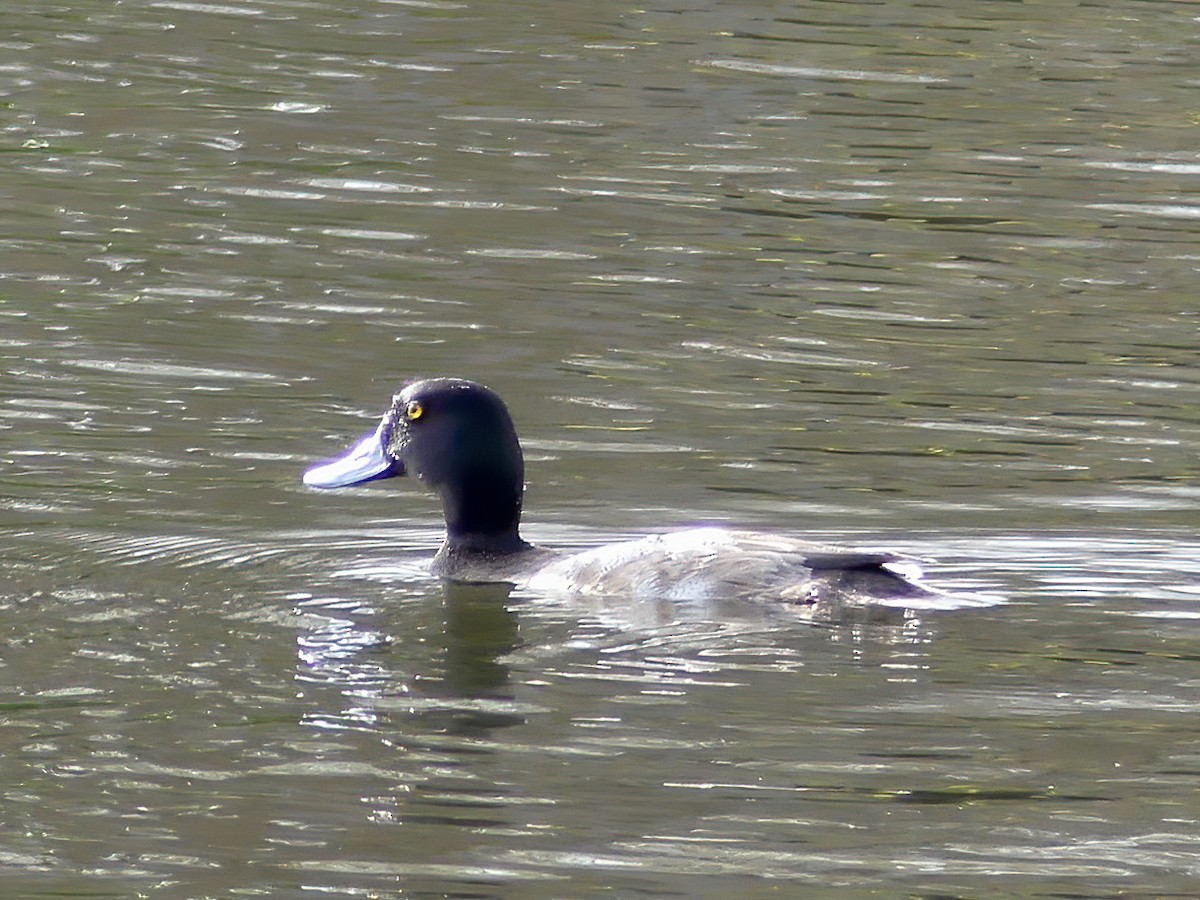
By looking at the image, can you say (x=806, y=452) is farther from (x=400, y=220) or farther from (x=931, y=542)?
(x=400, y=220)

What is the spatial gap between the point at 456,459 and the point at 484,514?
30cm

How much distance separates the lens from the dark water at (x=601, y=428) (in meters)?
6.91

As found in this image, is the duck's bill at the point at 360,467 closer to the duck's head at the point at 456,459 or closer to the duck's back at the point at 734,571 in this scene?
the duck's head at the point at 456,459

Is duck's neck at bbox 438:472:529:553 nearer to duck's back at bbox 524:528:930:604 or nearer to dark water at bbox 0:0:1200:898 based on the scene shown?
dark water at bbox 0:0:1200:898

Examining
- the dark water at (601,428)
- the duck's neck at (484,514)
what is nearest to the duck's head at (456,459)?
the duck's neck at (484,514)

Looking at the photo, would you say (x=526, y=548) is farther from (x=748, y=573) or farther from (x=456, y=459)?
(x=748, y=573)

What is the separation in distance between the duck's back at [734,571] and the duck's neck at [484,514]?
2.02 feet

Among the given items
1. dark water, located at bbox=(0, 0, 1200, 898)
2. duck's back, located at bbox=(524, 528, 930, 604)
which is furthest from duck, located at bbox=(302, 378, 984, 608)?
dark water, located at bbox=(0, 0, 1200, 898)

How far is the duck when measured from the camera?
880 centimetres

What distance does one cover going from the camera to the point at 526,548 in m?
9.98

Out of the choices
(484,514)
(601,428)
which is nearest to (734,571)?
(484,514)

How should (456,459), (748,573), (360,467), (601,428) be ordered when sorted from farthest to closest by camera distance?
(601,428)
(360,467)
(456,459)
(748,573)

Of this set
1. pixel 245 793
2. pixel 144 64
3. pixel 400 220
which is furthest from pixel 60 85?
pixel 245 793

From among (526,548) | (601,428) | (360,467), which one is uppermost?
(360,467)
